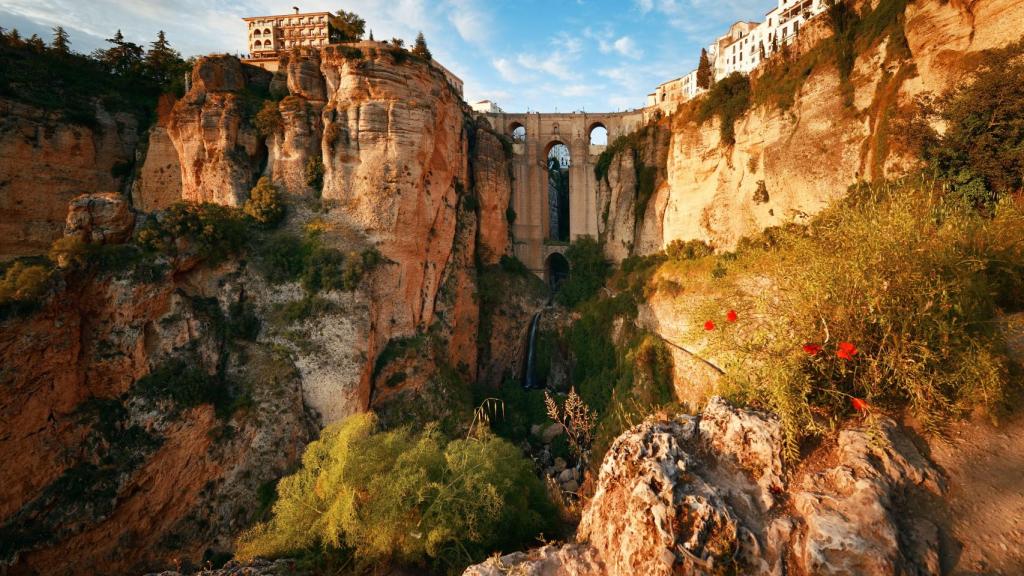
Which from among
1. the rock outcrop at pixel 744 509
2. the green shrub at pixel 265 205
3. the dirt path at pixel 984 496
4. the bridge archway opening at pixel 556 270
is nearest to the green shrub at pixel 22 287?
the green shrub at pixel 265 205

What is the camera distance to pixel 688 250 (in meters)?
24.0

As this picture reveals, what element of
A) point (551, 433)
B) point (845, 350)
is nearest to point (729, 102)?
point (551, 433)

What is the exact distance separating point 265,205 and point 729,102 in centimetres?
2444

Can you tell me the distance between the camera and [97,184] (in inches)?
826

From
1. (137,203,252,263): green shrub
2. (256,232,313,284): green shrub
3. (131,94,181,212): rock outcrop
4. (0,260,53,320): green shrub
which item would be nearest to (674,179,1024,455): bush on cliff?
(0,260,53,320): green shrub

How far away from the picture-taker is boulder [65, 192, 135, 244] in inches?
551

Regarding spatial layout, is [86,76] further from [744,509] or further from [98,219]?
[744,509]

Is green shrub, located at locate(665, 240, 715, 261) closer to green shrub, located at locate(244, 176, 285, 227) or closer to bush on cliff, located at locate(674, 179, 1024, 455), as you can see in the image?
bush on cliff, located at locate(674, 179, 1024, 455)

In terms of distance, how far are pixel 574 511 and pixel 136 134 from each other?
28.5 metres

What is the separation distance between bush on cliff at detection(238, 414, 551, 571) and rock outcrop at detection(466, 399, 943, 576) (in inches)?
A: 102

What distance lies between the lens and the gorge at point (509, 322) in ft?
16.7

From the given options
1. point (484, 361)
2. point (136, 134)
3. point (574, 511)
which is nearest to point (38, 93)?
point (136, 134)

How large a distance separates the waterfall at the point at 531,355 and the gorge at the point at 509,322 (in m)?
0.15

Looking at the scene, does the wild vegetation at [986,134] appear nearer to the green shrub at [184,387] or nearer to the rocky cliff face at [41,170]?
the green shrub at [184,387]
